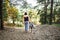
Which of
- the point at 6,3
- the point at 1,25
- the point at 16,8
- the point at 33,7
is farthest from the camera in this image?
the point at 33,7

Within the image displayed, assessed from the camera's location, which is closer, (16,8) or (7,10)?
(7,10)

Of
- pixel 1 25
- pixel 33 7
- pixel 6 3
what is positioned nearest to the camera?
pixel 1 25

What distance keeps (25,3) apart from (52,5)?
185 cm

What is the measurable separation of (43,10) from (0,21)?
414 cm

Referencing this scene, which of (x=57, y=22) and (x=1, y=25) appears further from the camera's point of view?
(x=57, y=22)

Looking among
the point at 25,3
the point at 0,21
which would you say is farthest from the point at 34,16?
the point at 0,21

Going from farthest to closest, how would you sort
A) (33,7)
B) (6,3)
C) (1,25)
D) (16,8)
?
1. (33,7)
2. (16,8)
3. (6,3)
4. (1,25)

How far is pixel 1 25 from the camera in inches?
375

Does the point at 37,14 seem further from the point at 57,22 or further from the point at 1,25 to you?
the point at 1,25

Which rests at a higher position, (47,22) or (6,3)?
(6,3)

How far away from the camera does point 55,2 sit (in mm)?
12328

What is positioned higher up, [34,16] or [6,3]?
[6,3]

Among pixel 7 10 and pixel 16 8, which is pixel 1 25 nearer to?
pixel 7 10

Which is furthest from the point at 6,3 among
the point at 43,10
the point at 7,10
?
the point at 43,10
